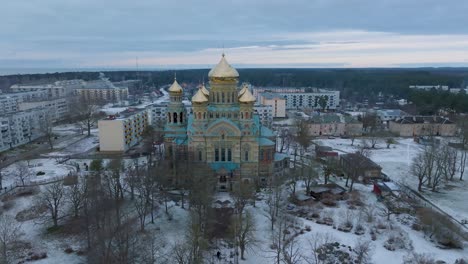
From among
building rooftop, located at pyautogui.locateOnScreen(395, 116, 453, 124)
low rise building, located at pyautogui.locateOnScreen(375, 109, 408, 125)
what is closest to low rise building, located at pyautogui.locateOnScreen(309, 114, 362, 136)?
building rooftop, located at pyautogui.locateOnScreen(395, 116, 453, 124)

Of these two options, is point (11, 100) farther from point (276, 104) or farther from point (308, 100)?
point (308, 100)

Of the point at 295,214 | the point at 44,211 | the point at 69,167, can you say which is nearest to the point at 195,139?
the point at 295,214

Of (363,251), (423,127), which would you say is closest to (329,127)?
(423,127)

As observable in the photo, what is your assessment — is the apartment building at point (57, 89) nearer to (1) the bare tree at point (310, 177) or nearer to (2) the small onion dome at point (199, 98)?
(2) the small onion dome at point (199, 98)

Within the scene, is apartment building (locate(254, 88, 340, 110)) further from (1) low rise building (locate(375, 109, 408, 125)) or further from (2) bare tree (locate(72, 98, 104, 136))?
(2) bare tree (locate(72, 98, 104, 136))

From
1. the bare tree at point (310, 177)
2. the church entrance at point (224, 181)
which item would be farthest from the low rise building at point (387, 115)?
the church entrance at point (224, 181)

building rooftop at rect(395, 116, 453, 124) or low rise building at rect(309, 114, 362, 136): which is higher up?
building rooftop at rect(395, 116, 453, 124)
